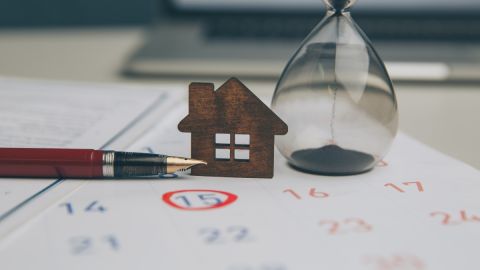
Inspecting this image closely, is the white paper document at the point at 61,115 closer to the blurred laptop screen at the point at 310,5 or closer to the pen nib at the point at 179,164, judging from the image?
the pen nib at the point at 179,164

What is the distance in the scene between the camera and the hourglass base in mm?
380

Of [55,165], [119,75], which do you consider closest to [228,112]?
[55,165]

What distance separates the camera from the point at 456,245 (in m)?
0.28

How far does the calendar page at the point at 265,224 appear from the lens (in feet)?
0.87

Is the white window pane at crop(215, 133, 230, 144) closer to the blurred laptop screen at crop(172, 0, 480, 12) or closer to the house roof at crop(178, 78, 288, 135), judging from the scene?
the house roof at crop(178, 78, 288, 135)

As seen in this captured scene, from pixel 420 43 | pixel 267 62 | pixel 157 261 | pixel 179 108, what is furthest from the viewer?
pixel 420 43

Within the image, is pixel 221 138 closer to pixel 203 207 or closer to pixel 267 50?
pixel 203 207

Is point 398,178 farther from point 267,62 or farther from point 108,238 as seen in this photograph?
point 267,62

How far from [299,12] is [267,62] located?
0.51 feet

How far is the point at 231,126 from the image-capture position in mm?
376

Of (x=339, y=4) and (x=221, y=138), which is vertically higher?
(x=339, y=4)

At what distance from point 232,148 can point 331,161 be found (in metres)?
0.06

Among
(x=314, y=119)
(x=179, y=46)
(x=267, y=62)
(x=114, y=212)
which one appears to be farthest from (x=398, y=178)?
(x=179, y=46)

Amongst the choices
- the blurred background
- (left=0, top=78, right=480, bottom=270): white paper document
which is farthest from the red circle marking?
the blurred background
